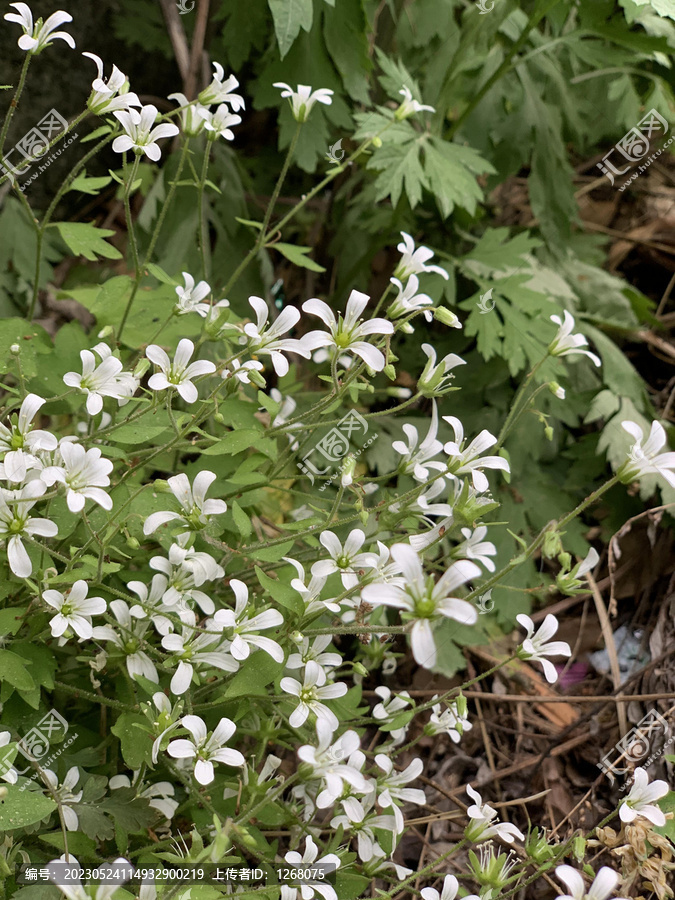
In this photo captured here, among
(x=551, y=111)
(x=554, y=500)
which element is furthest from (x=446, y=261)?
(x=554, y=500)

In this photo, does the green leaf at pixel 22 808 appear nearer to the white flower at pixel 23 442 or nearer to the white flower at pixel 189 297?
the white flower at pixel 23 442

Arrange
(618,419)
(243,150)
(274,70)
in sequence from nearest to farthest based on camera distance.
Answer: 1. (274,70)
2. (618,419)
3. (243,150)

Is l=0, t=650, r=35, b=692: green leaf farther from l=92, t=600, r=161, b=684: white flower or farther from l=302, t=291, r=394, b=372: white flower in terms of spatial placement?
l=302, t=291, r=394, b=372: white flower

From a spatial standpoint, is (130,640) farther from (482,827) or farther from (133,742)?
(482,827)

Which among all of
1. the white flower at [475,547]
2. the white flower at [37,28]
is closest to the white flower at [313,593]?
the white flower at [475,547]

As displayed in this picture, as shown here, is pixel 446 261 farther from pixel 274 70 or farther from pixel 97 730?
pixel 97 730

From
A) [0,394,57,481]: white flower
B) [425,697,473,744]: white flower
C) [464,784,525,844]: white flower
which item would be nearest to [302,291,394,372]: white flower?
[0,394,57,481]: white flower

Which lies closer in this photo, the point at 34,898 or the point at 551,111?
the point at 34,898
